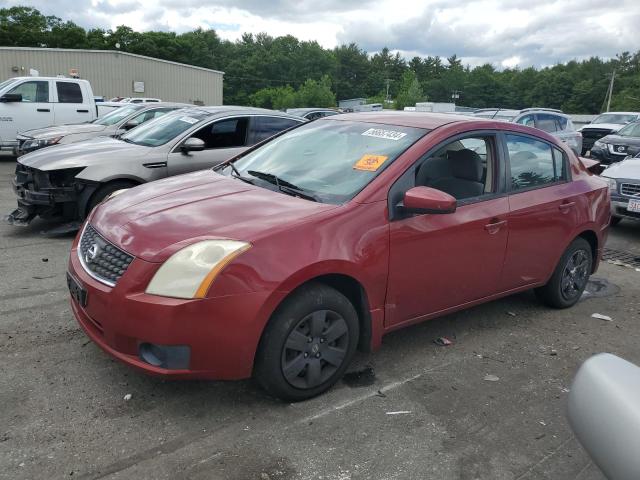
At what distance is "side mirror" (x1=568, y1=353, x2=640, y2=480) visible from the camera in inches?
59.2

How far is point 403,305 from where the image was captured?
3551 millimetres

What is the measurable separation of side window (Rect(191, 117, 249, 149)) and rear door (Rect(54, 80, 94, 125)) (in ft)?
28.4

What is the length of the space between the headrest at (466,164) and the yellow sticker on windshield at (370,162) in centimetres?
72

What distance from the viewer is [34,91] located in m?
13.7

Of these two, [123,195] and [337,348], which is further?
[123,195]

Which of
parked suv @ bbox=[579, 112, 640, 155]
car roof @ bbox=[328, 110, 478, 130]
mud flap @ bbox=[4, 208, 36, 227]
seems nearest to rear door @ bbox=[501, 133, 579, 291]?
car roof @ bbox=[328, 110, 478, 130]

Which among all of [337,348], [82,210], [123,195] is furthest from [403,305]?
[82,210]

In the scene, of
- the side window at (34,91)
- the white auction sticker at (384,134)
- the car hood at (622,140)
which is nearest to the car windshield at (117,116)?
the side window at (34,91)

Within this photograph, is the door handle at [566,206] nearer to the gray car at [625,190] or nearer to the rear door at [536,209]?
the rear door at [536,209]

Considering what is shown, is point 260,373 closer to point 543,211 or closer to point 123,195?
point 123,195

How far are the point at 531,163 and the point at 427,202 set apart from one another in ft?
5.32

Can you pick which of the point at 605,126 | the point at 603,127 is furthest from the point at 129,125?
the point at 605,126

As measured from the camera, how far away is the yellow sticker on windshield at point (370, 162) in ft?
11.6

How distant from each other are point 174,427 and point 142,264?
88 cm
